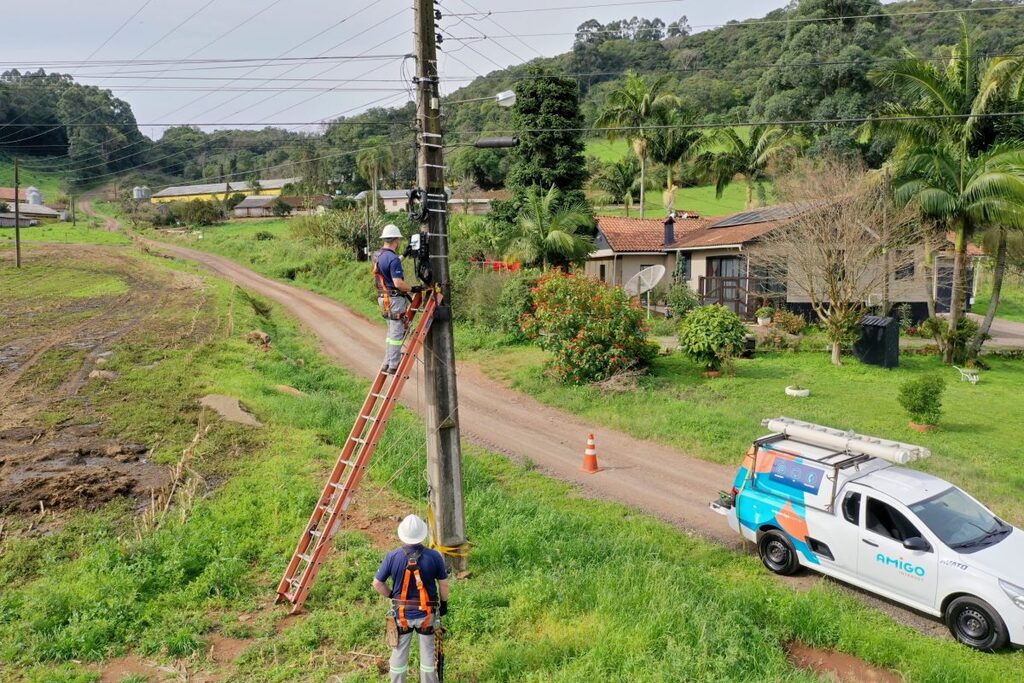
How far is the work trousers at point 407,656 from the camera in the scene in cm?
612

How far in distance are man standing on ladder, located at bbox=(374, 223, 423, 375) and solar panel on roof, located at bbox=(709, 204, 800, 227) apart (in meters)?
22.1

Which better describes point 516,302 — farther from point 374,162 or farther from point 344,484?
point 374,162

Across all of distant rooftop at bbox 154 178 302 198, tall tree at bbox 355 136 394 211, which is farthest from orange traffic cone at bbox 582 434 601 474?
distant rooftop at bbox 154 178 302 198

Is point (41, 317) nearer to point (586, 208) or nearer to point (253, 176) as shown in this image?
point (586, 208)

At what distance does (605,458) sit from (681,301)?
13.8 m

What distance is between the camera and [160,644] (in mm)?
7156

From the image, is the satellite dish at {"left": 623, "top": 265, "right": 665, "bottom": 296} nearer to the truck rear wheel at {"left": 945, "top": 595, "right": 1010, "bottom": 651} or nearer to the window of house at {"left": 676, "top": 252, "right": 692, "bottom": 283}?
the window of house at {"left": 676, "top": 252, "right": 692, "bottom": 283}

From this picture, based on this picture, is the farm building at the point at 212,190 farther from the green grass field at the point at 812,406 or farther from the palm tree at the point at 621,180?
the green grass field at the point at 812,406

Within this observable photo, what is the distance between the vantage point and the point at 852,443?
31.6ft

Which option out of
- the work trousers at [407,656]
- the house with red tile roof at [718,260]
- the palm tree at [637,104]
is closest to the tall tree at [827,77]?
the palm tree at [637,104]

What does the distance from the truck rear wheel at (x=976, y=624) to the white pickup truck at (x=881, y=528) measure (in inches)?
0.4

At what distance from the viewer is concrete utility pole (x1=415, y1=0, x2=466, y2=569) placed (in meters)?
8.67

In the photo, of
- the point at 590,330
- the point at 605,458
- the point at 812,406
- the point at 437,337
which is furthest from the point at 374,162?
the point at 437,337

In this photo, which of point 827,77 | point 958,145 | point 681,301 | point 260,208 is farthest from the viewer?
point 260,208
